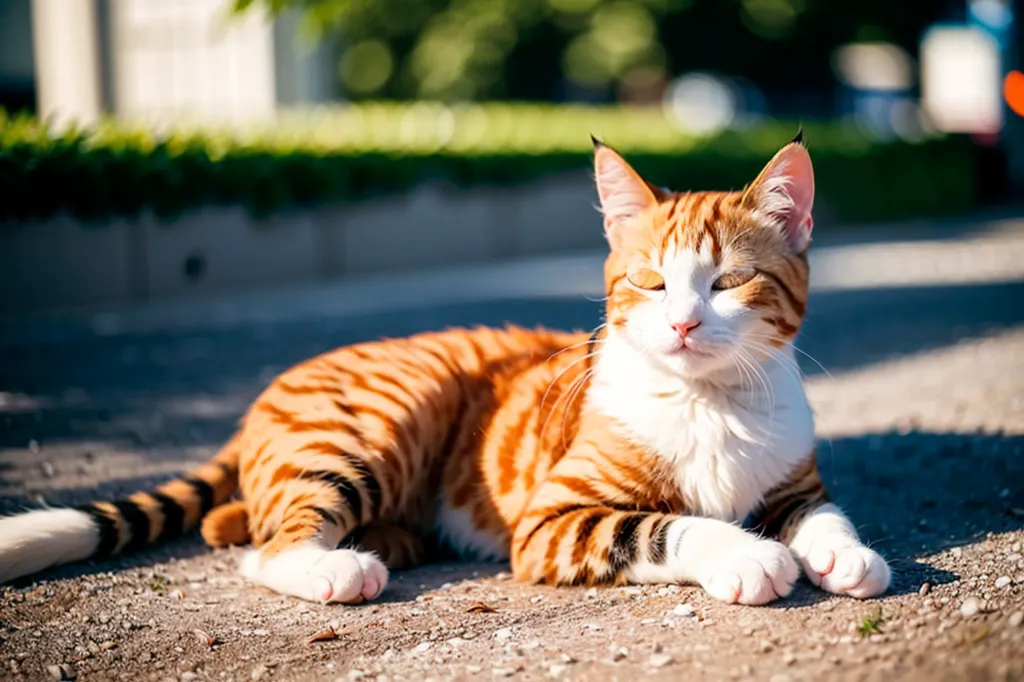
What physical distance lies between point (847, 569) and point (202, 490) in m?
2.39

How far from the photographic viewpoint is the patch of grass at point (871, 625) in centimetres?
295

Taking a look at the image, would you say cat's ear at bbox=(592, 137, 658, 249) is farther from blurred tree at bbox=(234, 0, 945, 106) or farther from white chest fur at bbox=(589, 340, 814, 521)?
blurred tree at bbox=(234, 0, 945, 106)

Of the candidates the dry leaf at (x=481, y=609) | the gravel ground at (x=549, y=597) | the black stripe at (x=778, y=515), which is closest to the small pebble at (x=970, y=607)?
the gravel ground at (x=549, y=597)

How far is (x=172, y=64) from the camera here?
23188 mm

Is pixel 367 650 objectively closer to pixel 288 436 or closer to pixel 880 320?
pixel 288 436

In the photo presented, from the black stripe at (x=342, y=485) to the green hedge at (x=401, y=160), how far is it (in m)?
6.16

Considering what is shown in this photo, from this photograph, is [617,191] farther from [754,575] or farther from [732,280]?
[754,575]

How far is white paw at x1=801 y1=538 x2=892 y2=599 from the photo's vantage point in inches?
126

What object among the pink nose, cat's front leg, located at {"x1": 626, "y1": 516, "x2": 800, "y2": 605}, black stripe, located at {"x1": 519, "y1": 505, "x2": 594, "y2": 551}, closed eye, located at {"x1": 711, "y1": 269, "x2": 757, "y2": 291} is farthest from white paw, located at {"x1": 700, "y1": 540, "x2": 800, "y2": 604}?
closed eye, located at {"x1": 711, "y1": 269, "x2": 757, "y2": 291}

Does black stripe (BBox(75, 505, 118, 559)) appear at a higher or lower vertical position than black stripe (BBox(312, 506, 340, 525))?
lower

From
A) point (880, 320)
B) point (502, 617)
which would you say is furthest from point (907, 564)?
point (880, 320)

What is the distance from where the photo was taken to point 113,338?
8.61 m

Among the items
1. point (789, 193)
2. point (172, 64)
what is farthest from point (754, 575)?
point (172, 64)

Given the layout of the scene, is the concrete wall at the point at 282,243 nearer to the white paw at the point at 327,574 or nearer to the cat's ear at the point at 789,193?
the white paw at the point at 327,574
